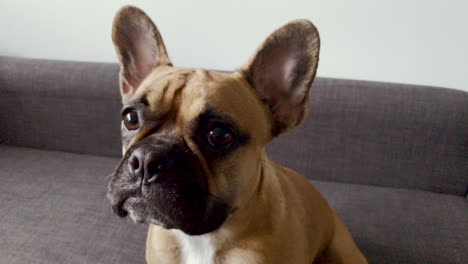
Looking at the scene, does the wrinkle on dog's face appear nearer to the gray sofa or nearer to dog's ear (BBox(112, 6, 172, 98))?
Result: dog's ear (BBox(112, 6, 172, 98))

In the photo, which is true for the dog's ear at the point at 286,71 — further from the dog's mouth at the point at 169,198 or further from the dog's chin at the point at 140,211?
the dog's chin at the point at 140,211

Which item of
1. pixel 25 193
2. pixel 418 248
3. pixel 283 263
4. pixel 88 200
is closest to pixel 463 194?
pixel 418 248

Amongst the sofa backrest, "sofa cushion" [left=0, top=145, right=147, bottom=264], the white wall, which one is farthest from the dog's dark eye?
the white wall

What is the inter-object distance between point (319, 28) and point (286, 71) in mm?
1114

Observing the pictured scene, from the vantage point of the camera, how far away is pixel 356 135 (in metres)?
2.16

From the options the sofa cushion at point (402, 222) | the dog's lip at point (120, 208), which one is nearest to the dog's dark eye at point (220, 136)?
the dog's lip at point (120, 208)

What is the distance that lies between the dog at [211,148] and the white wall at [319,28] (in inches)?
42.3

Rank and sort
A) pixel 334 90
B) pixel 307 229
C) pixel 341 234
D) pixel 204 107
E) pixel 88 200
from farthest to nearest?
1. pixel 334 90
2. pixel 88 200
3. pixel 341 234
4. pixel 307 229
5. pixel 204 107

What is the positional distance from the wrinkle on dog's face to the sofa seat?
27.7 inches

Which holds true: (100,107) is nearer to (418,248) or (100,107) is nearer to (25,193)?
(25,193)

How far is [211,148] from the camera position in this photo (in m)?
1.11

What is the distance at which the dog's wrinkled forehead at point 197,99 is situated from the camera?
3.62 feet

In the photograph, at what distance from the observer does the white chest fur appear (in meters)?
1.26

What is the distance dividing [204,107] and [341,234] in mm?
935
